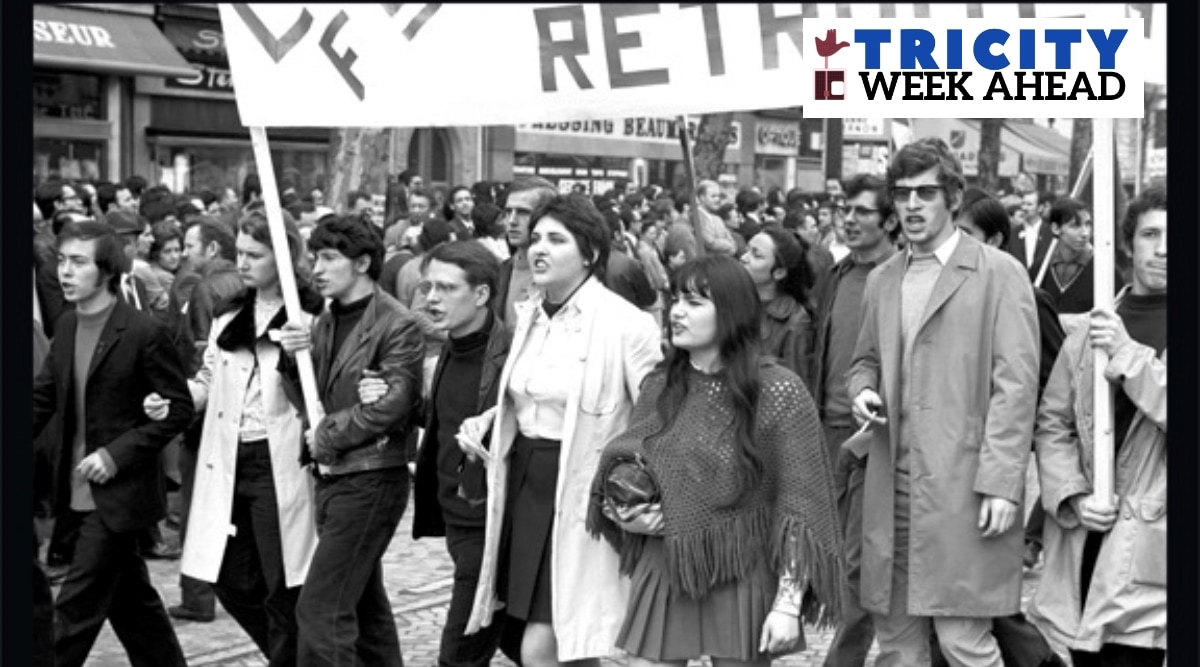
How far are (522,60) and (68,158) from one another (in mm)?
20658

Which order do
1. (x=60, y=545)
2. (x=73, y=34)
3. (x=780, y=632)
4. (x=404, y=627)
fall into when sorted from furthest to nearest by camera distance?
1. (x=73, y=34)
2. (x=60, y=545)
3. (x=404, y=627)
4. (x=780, y=632)

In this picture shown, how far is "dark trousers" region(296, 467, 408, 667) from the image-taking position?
6.17 m

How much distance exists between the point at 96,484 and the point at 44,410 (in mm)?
391

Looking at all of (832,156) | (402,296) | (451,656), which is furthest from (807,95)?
(832,156)

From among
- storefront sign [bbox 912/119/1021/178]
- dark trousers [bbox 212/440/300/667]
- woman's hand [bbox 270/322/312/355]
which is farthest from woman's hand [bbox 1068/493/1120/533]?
storefront sign [bbox 912/119/1021/178]

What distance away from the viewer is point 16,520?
4227mm

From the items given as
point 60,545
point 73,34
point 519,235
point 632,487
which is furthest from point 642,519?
point 73,34

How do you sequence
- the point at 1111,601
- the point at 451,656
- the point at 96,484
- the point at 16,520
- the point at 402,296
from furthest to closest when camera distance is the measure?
the point at 402,296
the point at 96,484
the point at 451,656
the point at 1111,601
the point at 16,520

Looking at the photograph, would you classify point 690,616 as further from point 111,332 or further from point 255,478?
point 111,332

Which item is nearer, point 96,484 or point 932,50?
point 932,50

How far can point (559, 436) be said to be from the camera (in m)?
5.66

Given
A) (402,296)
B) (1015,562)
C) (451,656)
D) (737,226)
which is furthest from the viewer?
(737,226)

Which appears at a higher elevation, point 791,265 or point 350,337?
point 791,265

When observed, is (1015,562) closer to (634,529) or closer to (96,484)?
(634,529)
